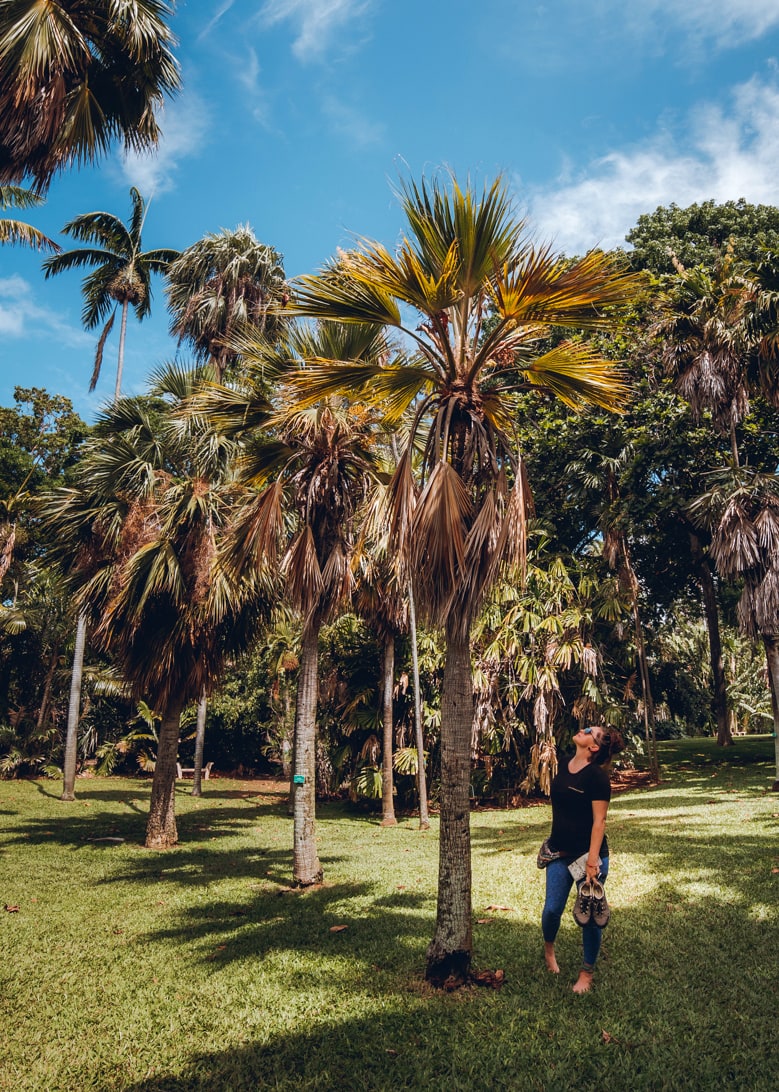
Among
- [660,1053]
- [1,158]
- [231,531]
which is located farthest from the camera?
[231,531]

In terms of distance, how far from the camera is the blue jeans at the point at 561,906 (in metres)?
5.21

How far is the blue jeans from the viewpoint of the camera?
5211 millimetres

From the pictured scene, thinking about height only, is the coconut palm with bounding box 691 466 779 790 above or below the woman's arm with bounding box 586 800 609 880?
above

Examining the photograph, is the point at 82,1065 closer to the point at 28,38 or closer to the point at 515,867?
the point at 515,867

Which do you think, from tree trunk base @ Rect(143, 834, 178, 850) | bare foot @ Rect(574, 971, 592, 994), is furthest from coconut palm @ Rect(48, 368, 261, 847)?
bare foot @ Rect(574, 971, 592, 994)

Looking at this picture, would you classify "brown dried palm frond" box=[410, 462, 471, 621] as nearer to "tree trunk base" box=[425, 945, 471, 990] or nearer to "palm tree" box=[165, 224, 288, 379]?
"tree trunk base" box=[425, 945, 471, 990]

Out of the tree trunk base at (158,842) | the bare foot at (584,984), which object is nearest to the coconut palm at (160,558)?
the tree trunk base at (158,842)

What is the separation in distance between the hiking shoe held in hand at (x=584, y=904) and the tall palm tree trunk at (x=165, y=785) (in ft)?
30.5

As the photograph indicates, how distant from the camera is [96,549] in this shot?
13.0 metres

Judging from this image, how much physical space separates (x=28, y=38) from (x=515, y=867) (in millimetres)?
11705

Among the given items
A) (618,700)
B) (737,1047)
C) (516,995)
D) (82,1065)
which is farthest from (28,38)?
(618,700)

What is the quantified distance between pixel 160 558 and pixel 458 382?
7.39m

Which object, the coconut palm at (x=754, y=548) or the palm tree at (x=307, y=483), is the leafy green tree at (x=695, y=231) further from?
the palm tree at (x=307, y=483)

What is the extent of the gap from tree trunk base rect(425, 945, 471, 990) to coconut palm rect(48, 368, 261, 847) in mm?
7123
